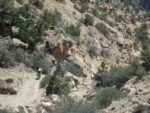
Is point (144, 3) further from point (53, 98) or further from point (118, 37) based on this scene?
point (53, 98)

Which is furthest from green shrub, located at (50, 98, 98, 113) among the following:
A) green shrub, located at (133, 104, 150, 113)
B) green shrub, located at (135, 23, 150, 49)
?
green shrub, located at (135, 23, 150, 49)

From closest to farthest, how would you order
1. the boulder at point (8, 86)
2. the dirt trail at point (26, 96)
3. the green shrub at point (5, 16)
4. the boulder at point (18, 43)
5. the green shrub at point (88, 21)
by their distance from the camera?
the dirt trail at point (26, 96), the boulder at point (8, 86), the boulder at point (18, 43), the green shrub at point (5, 16), the green shrub at point (88, 21)

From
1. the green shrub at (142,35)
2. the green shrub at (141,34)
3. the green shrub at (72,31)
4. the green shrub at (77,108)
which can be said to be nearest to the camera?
the green shrub at (77,108)

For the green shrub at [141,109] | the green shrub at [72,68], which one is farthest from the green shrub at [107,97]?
the green shrub at [72,68]

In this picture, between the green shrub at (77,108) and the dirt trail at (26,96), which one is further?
the dirt trail at (26,96)

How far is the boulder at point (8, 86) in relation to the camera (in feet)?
45.4

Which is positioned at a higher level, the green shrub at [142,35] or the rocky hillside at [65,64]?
the green shrub at [142,35]

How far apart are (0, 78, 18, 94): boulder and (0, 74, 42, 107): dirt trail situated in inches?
16.3

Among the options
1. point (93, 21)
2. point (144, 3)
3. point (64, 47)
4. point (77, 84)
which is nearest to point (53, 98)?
point (77, 84)

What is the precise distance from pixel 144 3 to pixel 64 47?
69539mm

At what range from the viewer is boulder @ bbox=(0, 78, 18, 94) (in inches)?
545

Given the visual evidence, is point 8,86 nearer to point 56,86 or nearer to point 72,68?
point 56,86

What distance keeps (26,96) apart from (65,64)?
931 cm

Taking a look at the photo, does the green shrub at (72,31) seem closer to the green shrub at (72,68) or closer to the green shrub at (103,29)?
the green shrub at (103,29)
